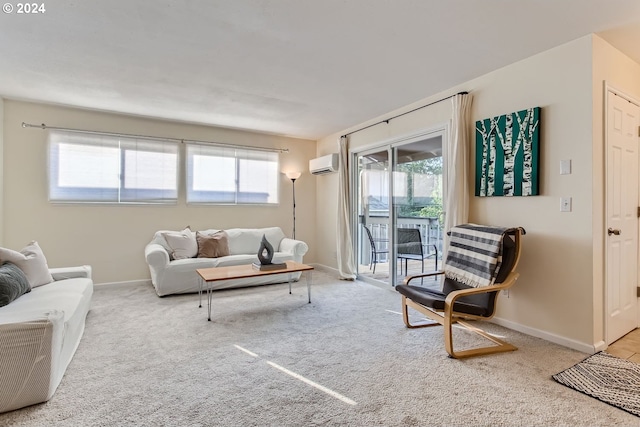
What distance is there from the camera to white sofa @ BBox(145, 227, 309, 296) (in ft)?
13.1

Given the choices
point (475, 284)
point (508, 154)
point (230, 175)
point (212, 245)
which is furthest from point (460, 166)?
point (230, 175)

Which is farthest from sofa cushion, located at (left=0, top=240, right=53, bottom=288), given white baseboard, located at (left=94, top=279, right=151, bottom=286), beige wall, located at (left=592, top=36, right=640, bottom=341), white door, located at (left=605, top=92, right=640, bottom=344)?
white door, located at (left=605, top=92, right=640, bottom=344)

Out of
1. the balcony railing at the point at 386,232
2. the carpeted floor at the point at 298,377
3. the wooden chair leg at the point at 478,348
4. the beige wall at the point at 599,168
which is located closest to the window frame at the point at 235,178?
the balcony railing at the point at 386,232

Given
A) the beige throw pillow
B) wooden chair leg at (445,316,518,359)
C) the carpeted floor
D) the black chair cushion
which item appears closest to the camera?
the carpeted floor

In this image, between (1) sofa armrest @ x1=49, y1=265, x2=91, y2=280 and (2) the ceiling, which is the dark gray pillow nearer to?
(1) sofa armrest @ x1=49, y1=265, x2=91, y2=280

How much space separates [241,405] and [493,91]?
3374mm

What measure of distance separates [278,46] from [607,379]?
10.9 feet

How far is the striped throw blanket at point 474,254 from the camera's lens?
102 inches

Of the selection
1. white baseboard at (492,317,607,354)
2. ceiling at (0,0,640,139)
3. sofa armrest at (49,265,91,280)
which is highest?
ceiling at (0,0,640,139)

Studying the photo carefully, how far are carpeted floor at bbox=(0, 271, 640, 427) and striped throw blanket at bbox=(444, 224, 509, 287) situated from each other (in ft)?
1.73

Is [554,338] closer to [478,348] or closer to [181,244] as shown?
[478,348]

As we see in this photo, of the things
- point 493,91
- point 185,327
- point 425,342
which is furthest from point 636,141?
point 185,327

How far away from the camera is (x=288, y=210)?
586 centimetres

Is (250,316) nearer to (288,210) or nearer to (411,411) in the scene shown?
(411,411)
